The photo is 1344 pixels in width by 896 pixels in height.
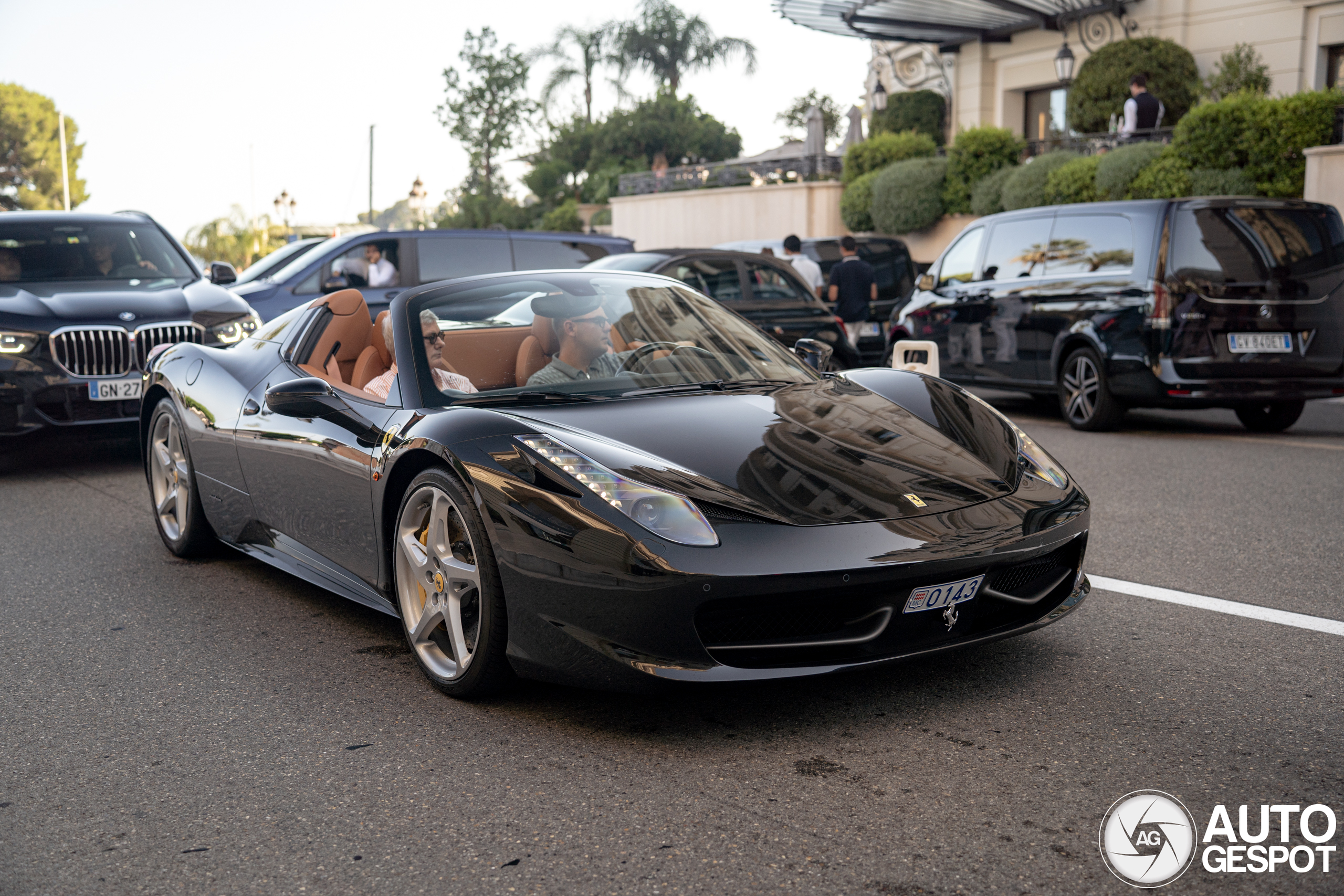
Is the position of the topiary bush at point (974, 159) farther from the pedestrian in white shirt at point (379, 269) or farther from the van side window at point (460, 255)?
the pedestrian in white shirt at point (379, 269)

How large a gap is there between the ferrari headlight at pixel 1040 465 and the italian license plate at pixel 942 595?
64 centimetres

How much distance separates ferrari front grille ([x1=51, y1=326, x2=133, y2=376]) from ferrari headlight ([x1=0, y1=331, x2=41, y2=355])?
4.4 inches

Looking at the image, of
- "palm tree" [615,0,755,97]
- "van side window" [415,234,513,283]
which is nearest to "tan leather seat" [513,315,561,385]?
"van side window" [415,234,513,283]

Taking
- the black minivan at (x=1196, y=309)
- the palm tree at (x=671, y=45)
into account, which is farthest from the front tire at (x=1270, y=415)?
the palm tree at (x=671, y=45)

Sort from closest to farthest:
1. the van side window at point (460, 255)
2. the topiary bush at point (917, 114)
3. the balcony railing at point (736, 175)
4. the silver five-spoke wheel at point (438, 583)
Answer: the silver five-spoke wheel at point (438, 583) < the van side window at point (460, 255) < the topiary bush at point (917, 114) < the balcony railing at point (736, 175)

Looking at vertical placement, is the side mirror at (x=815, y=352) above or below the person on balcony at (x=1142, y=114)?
below

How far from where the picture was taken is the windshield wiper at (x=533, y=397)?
4023 millimetres

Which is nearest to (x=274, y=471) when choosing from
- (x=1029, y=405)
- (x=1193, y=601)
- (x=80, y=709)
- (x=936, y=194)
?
(x=80, y=709)

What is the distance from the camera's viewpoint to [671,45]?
49281mm

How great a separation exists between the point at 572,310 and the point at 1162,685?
2279 mm

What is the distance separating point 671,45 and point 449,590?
1907 inches

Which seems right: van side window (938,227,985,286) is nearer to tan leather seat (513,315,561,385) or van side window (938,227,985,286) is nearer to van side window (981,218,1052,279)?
van side window (981,218,1052,279)

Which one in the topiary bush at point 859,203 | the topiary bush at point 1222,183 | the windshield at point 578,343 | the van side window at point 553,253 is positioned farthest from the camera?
the topiary bush at point 859,203

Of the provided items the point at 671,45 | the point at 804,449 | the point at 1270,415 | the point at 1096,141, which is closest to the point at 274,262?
the point at 1270,415
